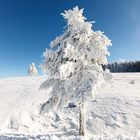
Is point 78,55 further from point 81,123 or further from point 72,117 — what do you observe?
point 72,117

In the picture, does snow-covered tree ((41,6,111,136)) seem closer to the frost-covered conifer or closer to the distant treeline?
the frost-covered conifer

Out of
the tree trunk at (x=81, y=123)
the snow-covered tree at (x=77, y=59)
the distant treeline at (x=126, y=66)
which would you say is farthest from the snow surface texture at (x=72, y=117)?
the distant treeline at (x=126, y=66)

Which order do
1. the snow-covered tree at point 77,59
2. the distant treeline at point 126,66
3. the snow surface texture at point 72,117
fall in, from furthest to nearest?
the distant treeline at point 126,66, the snow surface texture at point 72,117, the snow-covered tree at point 77,59

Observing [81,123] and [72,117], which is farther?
[72,117]

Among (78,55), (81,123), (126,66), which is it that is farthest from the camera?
(126,66)

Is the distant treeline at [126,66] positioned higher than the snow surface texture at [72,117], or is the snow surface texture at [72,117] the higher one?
the distant treeline at [126,66]

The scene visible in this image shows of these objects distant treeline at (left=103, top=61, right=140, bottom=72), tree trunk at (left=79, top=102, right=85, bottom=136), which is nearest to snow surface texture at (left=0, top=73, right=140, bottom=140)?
tree trunk at (left=79, top=102, right=85, bottom=136)

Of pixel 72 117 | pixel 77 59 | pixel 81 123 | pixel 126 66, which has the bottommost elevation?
pixel 72 117

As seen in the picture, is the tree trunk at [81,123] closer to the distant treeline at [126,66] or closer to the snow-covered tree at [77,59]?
the snow-covered tree at [77,59]

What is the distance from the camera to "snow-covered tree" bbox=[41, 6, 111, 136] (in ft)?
53.5

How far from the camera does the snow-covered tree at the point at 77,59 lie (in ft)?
53.5

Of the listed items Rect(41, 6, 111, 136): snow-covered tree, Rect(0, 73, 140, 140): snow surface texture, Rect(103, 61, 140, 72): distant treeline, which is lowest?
Rect(0, 73, 140, 140): snow surface texture

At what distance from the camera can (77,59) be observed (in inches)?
672

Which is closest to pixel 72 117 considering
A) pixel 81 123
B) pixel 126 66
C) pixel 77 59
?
pixel 81 123
